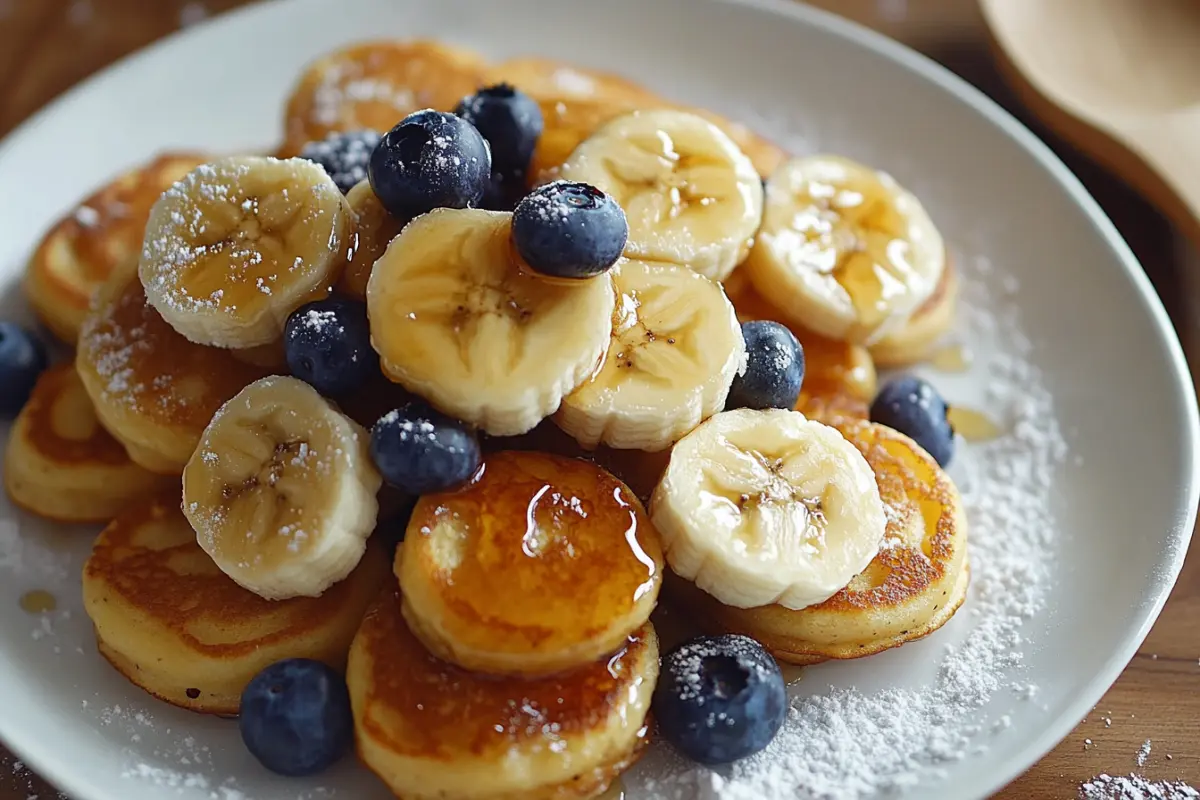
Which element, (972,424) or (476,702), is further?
(972,424)

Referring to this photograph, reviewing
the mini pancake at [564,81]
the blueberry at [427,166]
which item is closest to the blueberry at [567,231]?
the blueberry at [427,166]

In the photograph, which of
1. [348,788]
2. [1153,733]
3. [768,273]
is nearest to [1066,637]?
[1153,733]

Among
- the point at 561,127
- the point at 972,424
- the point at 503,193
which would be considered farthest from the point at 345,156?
the point at 972,424

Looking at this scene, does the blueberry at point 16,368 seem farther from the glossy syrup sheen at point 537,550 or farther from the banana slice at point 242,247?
the glossy syrup sheen at point 537,550

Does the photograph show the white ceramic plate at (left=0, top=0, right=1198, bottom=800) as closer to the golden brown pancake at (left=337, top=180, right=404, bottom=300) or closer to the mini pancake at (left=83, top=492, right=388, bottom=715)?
the mini pancake at (left=83, top=492, right=388, bottom=715)

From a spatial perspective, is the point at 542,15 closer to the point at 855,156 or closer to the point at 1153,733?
the point at 855,156

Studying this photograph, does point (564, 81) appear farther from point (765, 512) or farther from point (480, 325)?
point (765, 512)

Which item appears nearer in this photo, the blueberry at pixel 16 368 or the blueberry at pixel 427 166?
the blueberry at pixel 427 166
